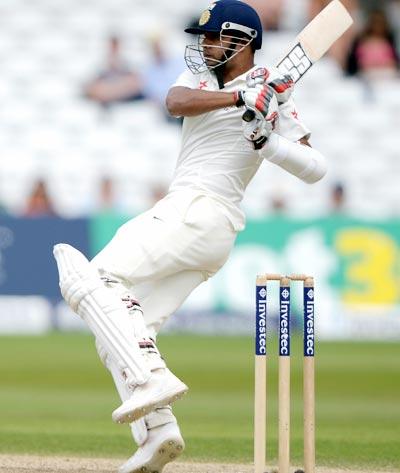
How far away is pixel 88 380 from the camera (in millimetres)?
8086

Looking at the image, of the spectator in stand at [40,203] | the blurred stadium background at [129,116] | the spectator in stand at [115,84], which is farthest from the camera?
the spectator in stand at [115,84]

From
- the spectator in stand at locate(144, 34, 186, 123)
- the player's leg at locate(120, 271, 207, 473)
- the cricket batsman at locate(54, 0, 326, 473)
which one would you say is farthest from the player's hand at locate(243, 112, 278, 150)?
the spectator in stand at locate(144, 34, 186, 123)

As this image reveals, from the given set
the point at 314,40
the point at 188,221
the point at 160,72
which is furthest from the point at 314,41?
the point at 160,72

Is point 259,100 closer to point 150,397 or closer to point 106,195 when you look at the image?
point 150,397

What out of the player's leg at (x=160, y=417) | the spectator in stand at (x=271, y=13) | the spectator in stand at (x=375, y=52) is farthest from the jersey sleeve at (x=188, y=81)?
the spectator in stand at (x=271, y=13)

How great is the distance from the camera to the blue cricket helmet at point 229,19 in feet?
13.5

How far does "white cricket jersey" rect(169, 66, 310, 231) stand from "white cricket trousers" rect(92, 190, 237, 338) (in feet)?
0.14

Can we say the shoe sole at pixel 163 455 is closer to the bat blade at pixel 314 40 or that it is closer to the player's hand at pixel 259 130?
the player's hand at pixel 259 130

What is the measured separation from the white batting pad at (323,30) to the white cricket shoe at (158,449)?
4.14 ft

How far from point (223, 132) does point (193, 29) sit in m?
0.34

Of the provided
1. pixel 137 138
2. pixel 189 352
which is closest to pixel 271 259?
pixel 189 352

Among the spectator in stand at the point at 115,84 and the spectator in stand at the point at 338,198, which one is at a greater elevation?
the spectator in stand at the point at 115,84

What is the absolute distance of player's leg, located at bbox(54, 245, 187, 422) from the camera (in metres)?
3.78

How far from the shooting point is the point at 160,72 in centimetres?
1321
